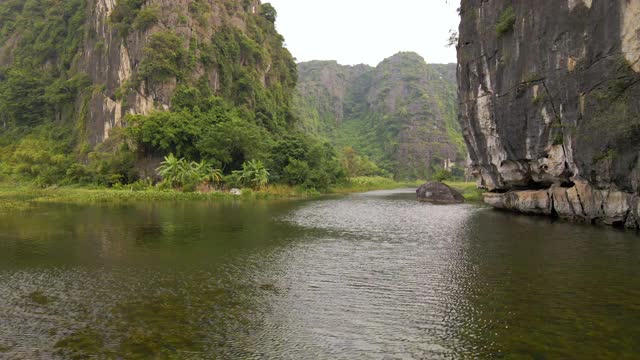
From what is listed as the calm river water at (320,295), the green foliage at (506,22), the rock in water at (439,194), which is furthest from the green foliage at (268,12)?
the calm river water at (320,295)

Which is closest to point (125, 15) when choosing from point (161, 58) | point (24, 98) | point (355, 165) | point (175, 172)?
point (161, 58)

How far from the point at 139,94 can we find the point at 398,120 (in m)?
106

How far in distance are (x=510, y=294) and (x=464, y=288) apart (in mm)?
1232

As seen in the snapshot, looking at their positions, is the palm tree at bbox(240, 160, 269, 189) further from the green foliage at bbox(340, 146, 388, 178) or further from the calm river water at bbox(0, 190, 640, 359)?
the green foliage at bbox(340, 146, 388, 178)

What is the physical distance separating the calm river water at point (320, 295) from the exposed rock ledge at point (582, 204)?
1323 millimetres

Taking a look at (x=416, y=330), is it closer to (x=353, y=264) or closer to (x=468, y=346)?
(x=468, y=346)

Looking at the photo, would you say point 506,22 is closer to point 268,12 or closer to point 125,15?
point 125,15

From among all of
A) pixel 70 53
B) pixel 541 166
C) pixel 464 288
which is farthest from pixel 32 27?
pixel 464 288

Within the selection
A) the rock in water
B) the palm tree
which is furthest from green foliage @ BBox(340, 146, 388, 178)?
the rock in water

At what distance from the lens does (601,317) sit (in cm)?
993

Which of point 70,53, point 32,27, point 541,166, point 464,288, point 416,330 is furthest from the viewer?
point 32,27

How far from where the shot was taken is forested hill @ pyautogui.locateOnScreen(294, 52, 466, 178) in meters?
138

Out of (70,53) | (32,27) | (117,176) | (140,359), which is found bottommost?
(140,359)

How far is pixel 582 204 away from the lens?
25.9m
